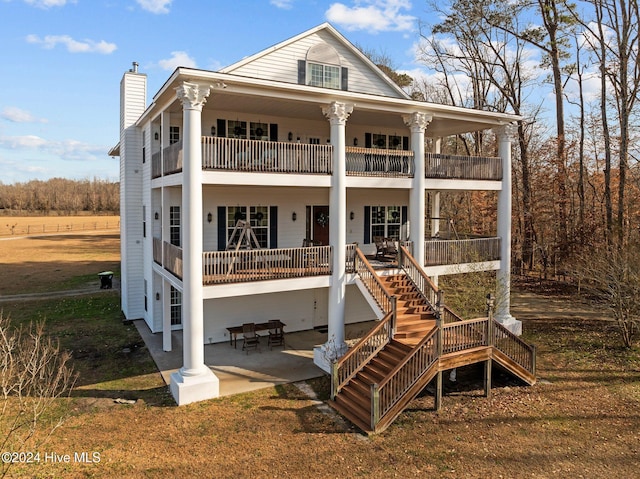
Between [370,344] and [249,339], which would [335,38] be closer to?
[370,344]

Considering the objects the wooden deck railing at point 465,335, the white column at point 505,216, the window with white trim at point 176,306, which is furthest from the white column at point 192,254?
the white column at point 505,216

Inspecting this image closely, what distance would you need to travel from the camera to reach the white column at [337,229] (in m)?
14.2

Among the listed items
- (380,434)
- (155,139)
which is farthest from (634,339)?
(155,139)

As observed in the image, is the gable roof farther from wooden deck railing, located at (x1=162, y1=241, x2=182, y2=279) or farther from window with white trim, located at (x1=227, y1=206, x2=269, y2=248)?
wooden deck railing, located at (x1=162, y1=241, x2=182, y2=279)

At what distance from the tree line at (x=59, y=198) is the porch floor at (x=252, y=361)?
100599 millimetres

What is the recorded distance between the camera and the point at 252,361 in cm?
1477

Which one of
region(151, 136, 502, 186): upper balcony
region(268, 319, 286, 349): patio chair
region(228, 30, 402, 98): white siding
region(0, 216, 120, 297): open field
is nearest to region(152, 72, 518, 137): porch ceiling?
region(228, 30, 402, 98): white siding

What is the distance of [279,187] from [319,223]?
7.92 ft

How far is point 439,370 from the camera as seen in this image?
11227 mm

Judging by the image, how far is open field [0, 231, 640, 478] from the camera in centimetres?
880

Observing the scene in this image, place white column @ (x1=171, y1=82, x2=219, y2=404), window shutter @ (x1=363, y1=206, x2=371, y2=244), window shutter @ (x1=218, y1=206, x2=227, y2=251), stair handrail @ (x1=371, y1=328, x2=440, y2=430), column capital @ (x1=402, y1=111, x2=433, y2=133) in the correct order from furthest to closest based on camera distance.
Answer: window shutter @ (x1=363, y1=206, x2=371, y2=244)
window shutter @ (x1=218, y1=206, x2=227, y2=251)
column capital @ (x1=402, y1=111, x2=433, y2=133)
white column @ (x1=171, y1=82, x2=219, y2=404)
stair handrail @ (x1=371, y1=328, x2=440, y2=430)

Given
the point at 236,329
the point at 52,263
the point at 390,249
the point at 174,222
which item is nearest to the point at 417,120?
the point at 390,249

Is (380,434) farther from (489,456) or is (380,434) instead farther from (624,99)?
(624,99)

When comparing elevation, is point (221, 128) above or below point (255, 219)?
above
